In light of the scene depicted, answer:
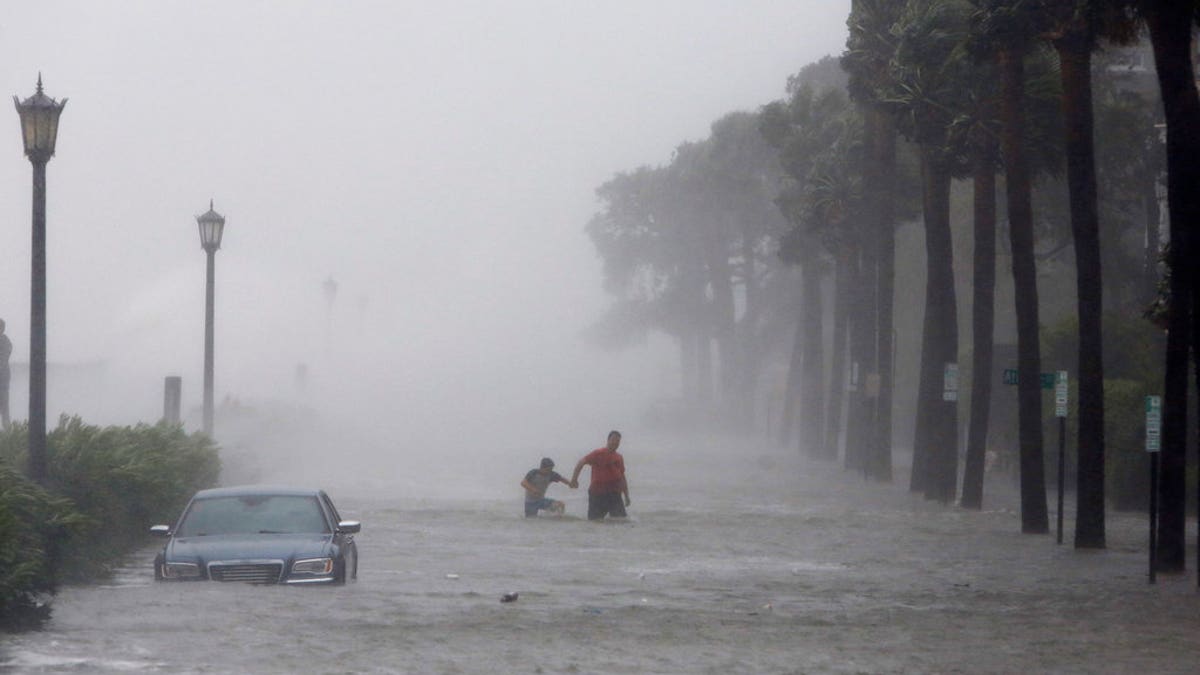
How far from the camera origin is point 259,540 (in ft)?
58.4

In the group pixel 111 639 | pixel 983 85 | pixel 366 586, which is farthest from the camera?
pixel 983 85

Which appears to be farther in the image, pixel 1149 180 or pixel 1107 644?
pixel 1149 180

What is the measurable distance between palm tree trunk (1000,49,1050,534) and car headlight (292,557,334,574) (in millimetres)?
14227

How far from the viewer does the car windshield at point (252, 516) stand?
718 inches

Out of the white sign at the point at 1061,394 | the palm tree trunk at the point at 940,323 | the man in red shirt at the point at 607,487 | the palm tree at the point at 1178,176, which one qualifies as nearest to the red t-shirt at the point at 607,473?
the man in red shirt at the point at 607,487

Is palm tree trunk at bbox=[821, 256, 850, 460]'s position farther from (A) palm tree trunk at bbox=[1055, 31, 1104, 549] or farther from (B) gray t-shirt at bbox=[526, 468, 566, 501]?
(A) palm tree trunk at bbox=[1055, 31, 1104, 549]

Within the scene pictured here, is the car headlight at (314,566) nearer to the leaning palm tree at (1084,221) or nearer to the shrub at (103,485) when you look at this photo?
the shrub at (103,485)

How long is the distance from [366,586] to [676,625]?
13.7 ft

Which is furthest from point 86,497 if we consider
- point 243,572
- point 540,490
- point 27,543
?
point 540,490

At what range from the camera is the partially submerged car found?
17.2 metres

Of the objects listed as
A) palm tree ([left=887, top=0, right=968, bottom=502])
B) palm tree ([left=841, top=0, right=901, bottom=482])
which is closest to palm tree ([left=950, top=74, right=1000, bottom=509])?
palm tree ([left=887, top=0, right=968, bottom=502])

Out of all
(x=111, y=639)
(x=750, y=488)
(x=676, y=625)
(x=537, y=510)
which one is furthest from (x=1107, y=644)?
(x=750, y=488)

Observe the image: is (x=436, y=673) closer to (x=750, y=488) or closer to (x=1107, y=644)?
(x=1107, y=644)

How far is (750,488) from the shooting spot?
46.1 m
